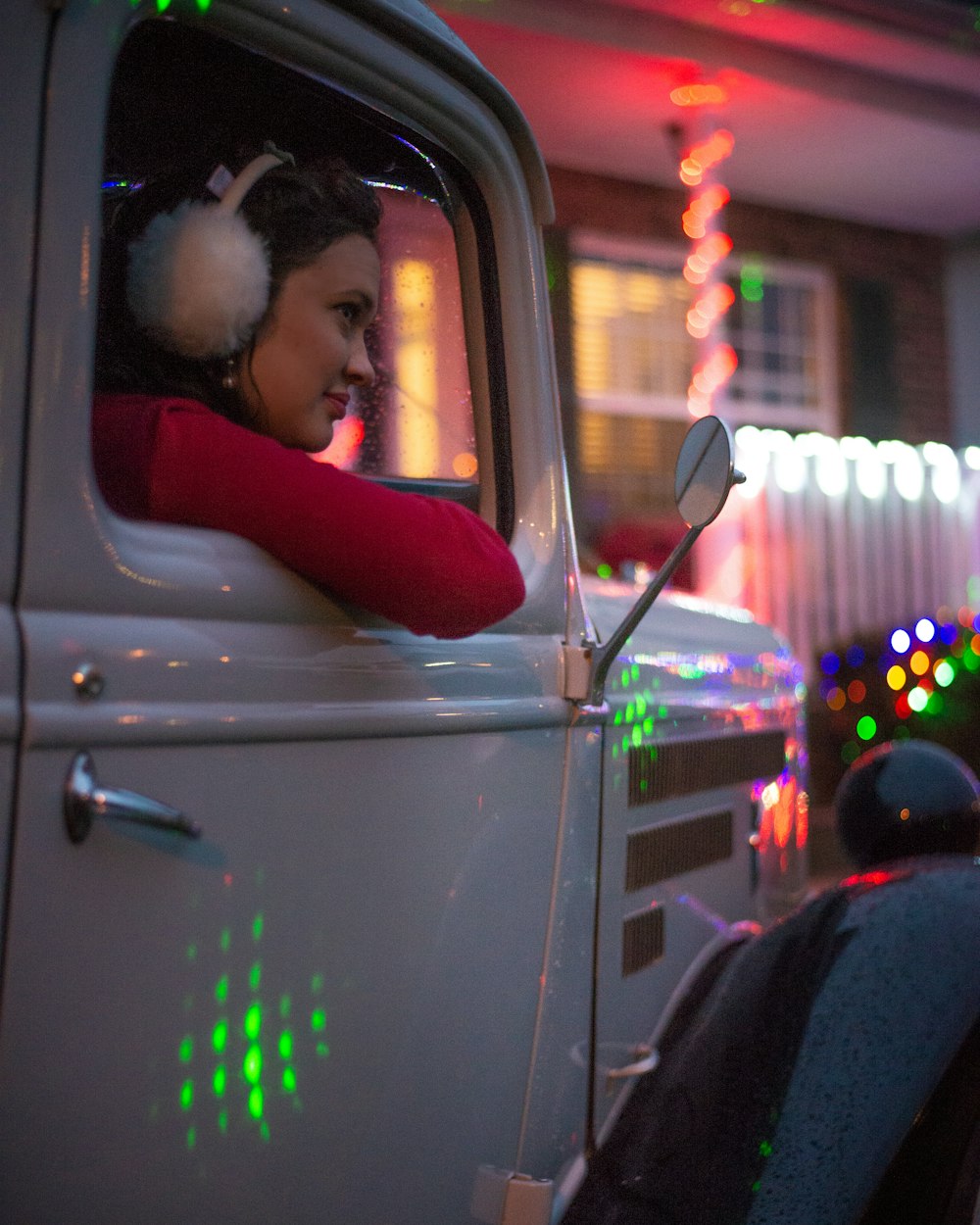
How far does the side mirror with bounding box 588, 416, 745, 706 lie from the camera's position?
1532 millimetres

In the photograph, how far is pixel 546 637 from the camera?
170cm

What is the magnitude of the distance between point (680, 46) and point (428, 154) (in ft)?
21.6

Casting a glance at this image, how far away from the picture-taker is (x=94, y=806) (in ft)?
3.61

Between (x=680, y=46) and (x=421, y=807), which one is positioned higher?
(x=680, y=46)

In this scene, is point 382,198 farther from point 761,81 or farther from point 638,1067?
point 761,81

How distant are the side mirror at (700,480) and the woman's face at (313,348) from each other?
45 cm

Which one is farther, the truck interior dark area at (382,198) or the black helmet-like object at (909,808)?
the black helmet-like object at (909,808)

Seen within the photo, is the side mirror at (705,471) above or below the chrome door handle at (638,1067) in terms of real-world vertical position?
above

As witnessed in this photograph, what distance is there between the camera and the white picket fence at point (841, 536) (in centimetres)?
945

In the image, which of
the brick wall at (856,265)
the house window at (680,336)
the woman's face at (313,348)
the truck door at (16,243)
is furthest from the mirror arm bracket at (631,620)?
the brick wall at (856,265)

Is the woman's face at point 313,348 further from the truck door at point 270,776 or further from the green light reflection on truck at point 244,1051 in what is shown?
the green light reflection on truck at point 244,1051

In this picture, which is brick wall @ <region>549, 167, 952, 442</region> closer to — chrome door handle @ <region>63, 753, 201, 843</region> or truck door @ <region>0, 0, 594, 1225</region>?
truck door @ <region>0, 0, 594, 1225</region>

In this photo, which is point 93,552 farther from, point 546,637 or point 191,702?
point 546,637

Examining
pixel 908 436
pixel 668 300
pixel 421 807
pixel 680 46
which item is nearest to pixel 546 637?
pixel 421 807
